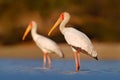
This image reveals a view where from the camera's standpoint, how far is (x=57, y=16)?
2514 centimetres

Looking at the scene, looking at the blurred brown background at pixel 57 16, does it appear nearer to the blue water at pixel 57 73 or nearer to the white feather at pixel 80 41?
the blue water at pixel 57 73

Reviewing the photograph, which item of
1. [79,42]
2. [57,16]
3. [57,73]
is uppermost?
[57,16]

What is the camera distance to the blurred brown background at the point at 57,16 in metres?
24.6

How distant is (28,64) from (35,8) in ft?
33.2

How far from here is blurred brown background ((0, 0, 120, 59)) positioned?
2455 centimetres

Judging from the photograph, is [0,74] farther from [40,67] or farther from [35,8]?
[35,8]

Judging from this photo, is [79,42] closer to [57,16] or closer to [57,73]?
[57,73]

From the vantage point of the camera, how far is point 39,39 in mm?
15234

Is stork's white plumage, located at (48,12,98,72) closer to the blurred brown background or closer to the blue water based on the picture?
the blue water

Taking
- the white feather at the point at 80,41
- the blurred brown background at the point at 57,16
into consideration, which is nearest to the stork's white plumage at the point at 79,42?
the white feather at the point at 80,41

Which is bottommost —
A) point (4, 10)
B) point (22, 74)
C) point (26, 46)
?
point (22, 74)

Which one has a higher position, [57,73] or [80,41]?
[80,41]

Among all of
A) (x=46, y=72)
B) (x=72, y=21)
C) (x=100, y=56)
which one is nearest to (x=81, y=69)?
(x=46, y=72)

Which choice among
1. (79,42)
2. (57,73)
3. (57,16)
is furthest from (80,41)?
(57,16)
